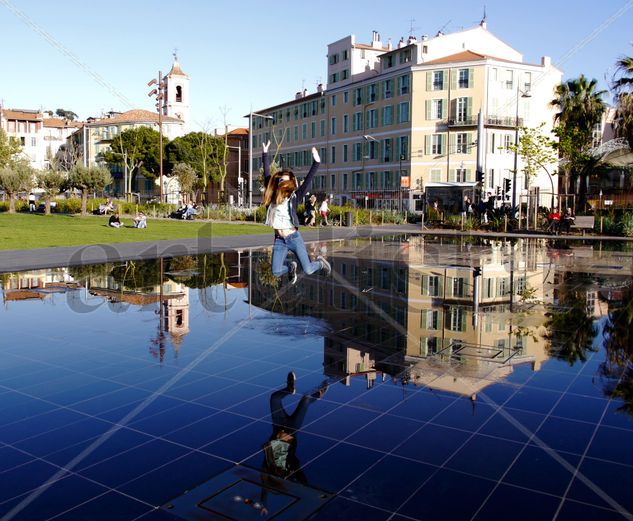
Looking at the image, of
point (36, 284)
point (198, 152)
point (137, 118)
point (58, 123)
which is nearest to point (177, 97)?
point (137, 118)

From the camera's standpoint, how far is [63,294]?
11.7 meters

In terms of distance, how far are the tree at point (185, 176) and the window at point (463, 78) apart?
3512 centimetres

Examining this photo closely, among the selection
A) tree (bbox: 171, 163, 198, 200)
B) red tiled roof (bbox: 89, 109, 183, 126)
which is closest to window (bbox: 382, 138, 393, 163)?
tree (bbox: 171, 163, 198, 200)

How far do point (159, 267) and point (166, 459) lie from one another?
12.1 m

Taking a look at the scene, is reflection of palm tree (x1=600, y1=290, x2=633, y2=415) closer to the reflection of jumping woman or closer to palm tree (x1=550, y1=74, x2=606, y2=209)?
the reflection of jumping woman

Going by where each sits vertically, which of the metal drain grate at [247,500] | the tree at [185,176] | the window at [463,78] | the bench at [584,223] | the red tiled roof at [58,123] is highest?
the red tiled roof at [58,123]

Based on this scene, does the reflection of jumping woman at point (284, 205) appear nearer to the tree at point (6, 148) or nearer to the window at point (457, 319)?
the window at point (457, 319)

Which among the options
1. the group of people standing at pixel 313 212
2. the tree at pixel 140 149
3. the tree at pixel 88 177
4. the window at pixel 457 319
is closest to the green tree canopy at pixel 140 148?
the tree at pixel 140 149

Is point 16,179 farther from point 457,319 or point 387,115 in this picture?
point 457,319

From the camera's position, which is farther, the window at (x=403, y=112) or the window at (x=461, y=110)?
the window at (x=403, y=112)

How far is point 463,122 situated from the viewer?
58812 mm

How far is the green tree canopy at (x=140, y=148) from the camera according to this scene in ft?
285

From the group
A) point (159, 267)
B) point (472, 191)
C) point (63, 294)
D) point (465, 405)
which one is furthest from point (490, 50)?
point (465, 405)

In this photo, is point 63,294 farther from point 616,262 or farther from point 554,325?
point 616,262
